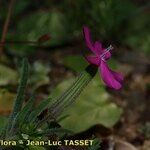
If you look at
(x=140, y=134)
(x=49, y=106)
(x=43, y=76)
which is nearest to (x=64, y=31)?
(x=43, y=76)

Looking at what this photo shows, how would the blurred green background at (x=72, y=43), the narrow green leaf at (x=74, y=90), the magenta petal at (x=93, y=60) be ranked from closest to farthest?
1. the magenta petal at (x=93, y=60)
2. the narrow green leaf at (x=74, y=90)
3. the blurred green background at (x=72, y=43)

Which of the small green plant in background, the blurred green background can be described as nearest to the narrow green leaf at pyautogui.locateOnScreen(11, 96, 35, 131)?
the small green plant in background

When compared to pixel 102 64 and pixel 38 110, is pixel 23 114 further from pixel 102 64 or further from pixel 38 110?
pixel 102 64

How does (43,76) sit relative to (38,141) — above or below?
above

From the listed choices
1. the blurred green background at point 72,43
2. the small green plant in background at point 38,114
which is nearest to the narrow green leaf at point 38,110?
the small green plant in background at point 38,114

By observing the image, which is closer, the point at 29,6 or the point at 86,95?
the point at 86,95

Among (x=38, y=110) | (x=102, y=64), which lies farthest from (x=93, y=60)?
(x=38, y=110)

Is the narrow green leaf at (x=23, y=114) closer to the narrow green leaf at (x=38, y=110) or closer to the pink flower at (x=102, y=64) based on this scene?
the narrow green leaf at (x=38, y=110)

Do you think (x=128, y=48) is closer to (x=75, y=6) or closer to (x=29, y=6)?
(x=75, y=6)
